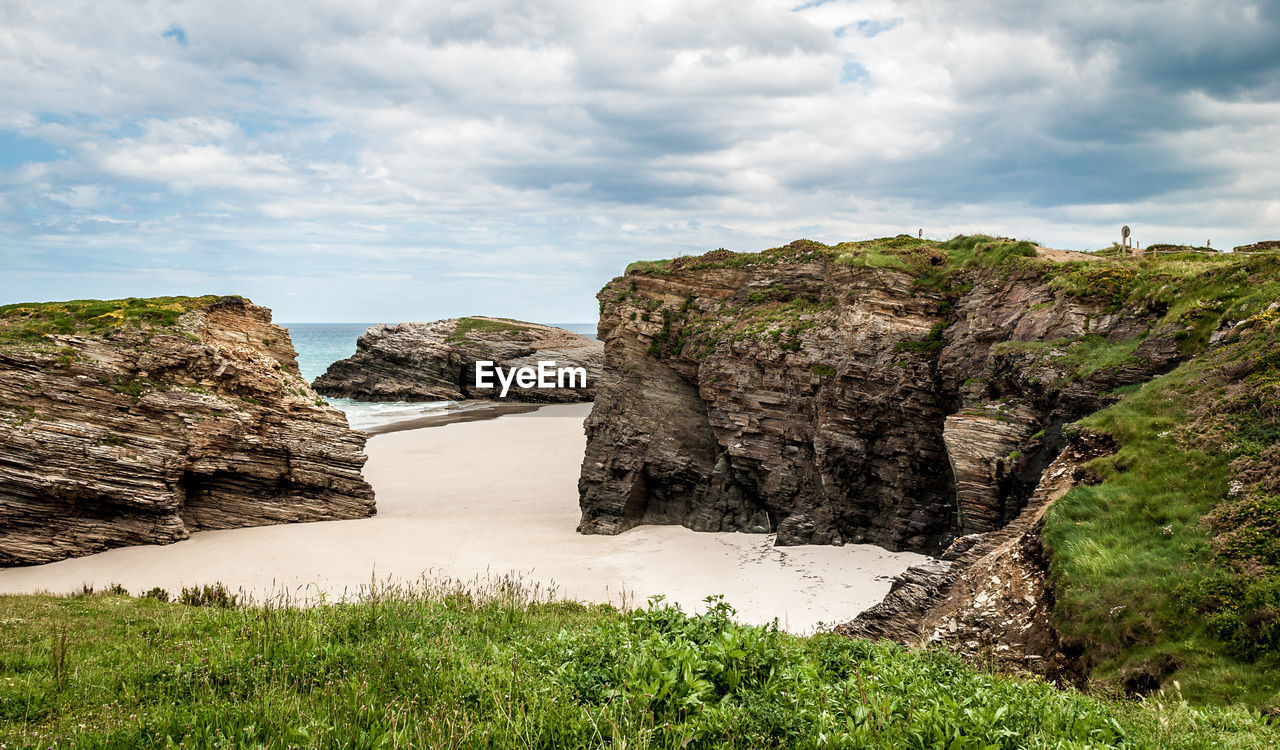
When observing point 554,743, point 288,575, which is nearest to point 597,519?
point 288,575

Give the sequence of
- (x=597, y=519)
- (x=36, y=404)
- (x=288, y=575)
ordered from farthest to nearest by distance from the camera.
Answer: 1. (x=597, y=519)
2. (x=36, y=404)
3. (x=288, y=575)

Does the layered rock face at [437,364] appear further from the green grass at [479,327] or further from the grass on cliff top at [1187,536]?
the grass on cliff top at [1187,536]

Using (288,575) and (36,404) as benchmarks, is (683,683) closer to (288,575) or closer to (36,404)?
(288,575)

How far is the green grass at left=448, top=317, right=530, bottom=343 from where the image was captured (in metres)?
81.9

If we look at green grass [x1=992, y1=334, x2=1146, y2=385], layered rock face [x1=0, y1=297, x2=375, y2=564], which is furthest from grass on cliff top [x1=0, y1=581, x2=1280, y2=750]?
layered rock face [x1=0, y1=297, x2=375, y2=564]

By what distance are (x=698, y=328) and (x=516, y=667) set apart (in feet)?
71.6

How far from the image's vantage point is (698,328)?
2752 cm

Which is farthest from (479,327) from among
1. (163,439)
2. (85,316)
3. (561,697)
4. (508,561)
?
(561,697)

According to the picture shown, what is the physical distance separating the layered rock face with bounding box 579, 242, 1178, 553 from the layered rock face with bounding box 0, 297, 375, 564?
1164 cm

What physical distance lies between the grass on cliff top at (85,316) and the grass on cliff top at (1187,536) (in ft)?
99.7

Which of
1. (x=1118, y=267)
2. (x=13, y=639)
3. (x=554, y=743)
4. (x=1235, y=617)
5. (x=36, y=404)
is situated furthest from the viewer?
(x=36, y=404)

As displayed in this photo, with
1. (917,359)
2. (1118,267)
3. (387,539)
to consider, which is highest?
(1118,267)

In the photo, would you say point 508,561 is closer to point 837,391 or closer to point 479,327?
point 837,391

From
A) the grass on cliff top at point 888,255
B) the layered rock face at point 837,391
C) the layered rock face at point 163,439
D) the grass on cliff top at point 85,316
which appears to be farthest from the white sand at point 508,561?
the grass on cliff top at point 888,255
